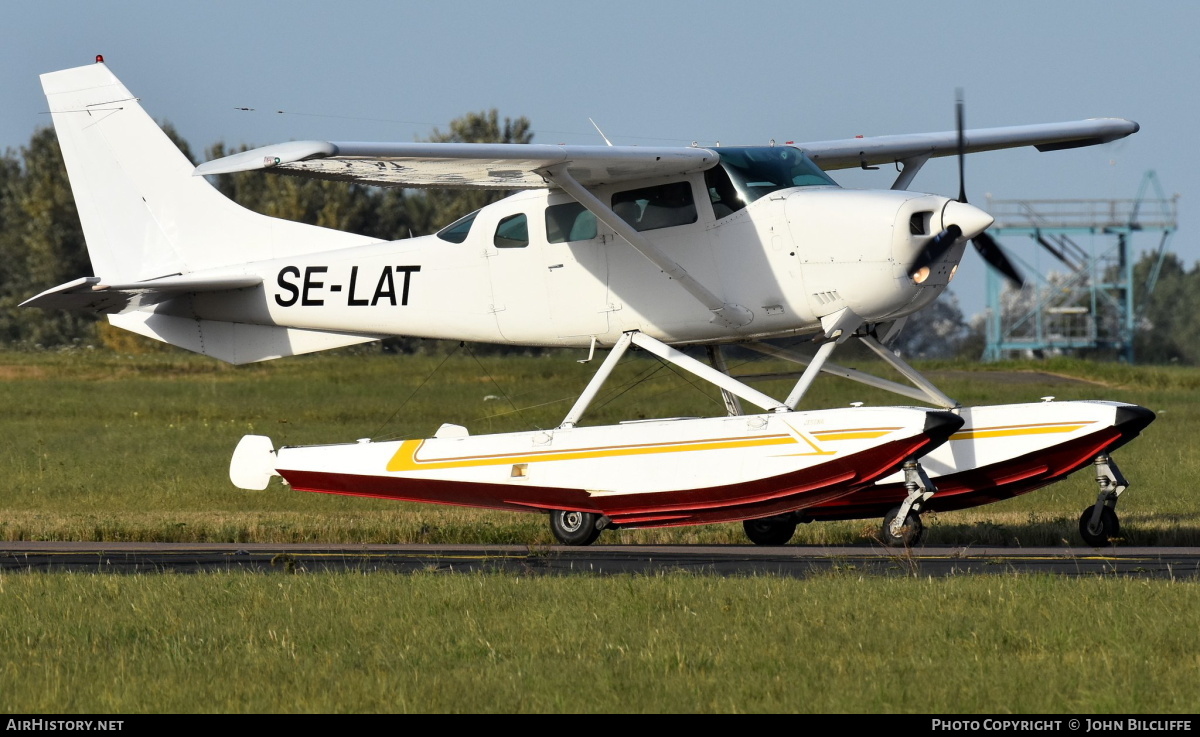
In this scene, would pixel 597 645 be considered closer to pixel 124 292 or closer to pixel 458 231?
pixel 458 231

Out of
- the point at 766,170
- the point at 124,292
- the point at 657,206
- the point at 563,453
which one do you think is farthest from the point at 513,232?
the point at 124,292

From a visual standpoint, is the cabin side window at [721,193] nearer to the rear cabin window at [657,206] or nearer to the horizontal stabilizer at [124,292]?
the rear cabin window at [657,206]

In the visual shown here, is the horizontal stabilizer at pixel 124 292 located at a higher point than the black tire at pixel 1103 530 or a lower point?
higher

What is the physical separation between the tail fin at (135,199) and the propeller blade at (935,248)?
7.50 m

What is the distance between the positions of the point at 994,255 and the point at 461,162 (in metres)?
5.05

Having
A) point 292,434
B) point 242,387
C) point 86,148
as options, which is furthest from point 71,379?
Answer: point 86,148

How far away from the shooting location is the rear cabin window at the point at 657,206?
14.2 m

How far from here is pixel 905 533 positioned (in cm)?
1290

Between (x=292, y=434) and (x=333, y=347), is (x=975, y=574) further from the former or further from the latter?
(x=292, y=434)

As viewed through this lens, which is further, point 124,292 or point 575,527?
point 124,292

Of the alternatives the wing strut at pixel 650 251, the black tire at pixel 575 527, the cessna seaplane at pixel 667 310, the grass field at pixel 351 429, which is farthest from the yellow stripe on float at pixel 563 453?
the wing strut at pixel 650 251

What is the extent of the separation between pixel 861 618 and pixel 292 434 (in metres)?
22.5

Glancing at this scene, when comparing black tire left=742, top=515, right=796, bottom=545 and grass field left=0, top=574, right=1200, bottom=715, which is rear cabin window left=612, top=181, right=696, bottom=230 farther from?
grass field left=0, top=574, right=1200, bottom=715

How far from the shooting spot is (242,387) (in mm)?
40062
